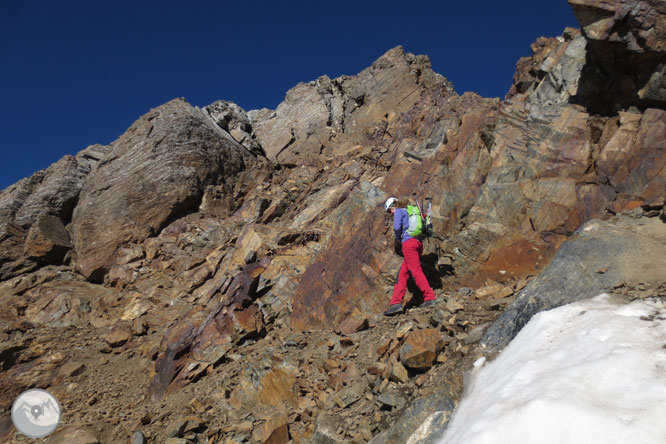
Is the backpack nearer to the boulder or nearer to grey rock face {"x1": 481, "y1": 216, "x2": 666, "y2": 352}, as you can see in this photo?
grey rock face {"x1": 481, "y1": 216, "x2": 666, "y2": 352}

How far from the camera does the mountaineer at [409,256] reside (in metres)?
9.37

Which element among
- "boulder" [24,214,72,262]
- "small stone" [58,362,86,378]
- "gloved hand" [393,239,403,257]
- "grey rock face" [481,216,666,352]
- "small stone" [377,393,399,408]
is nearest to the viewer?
"small stone" [377,393,399,408]

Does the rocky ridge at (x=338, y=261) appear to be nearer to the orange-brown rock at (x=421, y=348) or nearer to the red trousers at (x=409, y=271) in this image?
the orange-brown rock at (x=421, y=348)

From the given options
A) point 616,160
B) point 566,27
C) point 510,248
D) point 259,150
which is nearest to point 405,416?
point 510,248

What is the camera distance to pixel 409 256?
31.8ft

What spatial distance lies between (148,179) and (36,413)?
12.3m

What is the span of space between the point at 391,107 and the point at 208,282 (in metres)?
14.6

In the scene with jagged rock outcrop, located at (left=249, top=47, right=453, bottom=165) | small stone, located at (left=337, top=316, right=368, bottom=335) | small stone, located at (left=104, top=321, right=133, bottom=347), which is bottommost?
small stone, located at (left=337, top=316, right=368, bottom=335)

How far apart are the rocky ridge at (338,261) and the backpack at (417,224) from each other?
3.27 feet

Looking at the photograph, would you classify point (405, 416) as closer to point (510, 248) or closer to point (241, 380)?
point (241, 380)

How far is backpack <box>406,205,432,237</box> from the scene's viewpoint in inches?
389

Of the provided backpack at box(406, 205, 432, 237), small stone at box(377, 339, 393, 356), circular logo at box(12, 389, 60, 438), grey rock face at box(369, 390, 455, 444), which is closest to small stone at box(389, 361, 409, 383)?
grey rock face at box(369, 390, 455, 444)

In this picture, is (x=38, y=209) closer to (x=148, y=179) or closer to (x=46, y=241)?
(x=46, y=241)

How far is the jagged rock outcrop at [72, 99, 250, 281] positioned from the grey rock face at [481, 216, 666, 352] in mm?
17122
